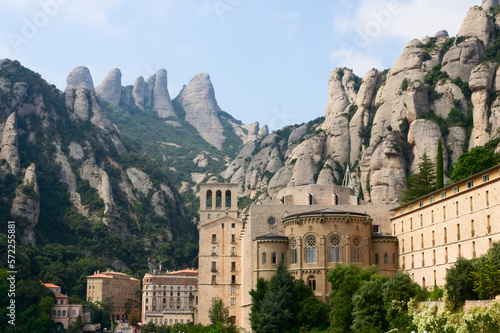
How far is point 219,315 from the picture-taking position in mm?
83188

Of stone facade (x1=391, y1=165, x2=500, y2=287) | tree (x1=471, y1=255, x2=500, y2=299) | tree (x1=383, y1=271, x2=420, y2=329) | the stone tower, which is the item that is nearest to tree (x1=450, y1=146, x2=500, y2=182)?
stone facade (x1=391, y1=165, x2=500, y2=287)

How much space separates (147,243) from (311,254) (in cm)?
11497

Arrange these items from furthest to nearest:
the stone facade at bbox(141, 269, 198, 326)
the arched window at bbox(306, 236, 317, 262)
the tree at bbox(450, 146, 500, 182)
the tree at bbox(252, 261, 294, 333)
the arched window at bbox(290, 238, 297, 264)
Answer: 1. the stone facade at bbox(141, 269, 198, 326)
2. the tree at bbox(450, 146, 500, 182)
3. the arched window at bbox(290, 238, 297, 264)
4. the arched window at bbox(306, 236, 317, 262)
5. the tree at bbox(252, 261, 294, 333)

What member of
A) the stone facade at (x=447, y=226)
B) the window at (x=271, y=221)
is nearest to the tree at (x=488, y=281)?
the stone facade at (x=447, y=226)

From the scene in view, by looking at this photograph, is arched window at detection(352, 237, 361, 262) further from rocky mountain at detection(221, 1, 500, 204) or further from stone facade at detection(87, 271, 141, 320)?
stone facade at detection(87, 271, 141, 320)

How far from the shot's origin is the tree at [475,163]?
79.7 metres

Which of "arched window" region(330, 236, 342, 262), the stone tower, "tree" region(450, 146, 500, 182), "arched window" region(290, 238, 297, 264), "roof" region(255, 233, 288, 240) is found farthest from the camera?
the stone tower

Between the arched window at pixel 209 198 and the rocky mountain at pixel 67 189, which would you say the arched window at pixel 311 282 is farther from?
the rocky mountain at pixel 67 189

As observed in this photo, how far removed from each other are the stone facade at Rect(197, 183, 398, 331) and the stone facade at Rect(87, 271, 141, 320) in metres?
66.5

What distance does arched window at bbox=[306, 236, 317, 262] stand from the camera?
70.9 metres

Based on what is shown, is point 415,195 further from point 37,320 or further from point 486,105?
point 37,320

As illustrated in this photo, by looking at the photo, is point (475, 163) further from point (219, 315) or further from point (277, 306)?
point (219, 315)

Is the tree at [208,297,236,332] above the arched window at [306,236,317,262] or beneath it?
beneath

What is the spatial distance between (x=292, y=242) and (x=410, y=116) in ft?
181
